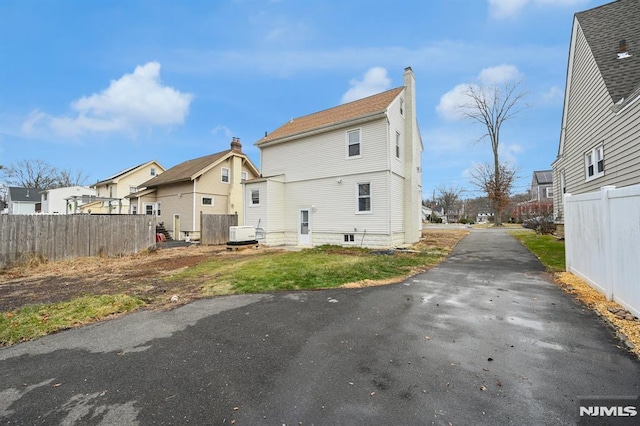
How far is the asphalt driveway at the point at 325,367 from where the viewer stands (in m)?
2.36

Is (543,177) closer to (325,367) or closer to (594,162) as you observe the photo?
(594,162)

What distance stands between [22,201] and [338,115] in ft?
175

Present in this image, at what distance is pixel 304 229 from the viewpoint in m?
16.4

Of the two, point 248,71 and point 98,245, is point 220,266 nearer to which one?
point 98,245

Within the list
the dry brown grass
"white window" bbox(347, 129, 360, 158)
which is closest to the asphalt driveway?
the dry brown grass

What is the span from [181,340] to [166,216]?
2320cm

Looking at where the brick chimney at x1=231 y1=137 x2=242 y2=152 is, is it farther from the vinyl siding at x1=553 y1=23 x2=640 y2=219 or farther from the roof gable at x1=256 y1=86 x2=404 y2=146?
the vinyl siding at x1=553 y1=23 x2=640 y2=219

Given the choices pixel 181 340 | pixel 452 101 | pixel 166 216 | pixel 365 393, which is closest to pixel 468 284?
pixel 365 393

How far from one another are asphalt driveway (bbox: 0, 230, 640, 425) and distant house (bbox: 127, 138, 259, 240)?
694 inches

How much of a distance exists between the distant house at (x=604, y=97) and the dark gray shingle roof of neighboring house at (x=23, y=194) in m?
63.2

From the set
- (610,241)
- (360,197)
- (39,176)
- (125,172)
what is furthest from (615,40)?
(39,176)

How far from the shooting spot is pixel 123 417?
7.57 ft

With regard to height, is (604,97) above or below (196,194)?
above

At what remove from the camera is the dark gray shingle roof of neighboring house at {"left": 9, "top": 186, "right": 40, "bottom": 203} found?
41625mm
